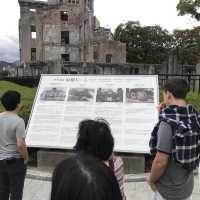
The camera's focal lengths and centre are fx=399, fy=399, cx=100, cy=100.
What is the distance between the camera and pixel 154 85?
25.0ft

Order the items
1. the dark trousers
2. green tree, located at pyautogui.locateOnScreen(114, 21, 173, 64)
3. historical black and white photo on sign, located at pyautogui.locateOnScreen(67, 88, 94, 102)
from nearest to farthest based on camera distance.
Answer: the dark trousers
historical black and white photo on sign, located at pyautogui.locateOnScreen(67, 88, 94, 102)
green tree, located at pyautogui.locateOnScreen(114, 21, 173, 64)

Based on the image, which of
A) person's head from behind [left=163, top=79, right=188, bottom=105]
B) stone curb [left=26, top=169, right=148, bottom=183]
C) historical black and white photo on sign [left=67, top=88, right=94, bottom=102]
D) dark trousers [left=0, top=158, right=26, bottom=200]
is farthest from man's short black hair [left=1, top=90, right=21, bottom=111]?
historical black and white photo on sign [left=67, top=88, right=94, bottom=102]

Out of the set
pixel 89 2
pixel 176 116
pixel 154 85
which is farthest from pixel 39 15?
pixel 176 116

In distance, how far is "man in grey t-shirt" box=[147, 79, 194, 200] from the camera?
347cm

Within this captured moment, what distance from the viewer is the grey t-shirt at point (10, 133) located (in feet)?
14.5

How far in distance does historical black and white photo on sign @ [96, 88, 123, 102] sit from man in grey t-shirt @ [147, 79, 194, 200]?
3.90 m

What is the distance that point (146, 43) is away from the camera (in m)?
62.7

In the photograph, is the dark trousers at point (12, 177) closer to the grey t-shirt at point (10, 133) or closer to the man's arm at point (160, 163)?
the grey t-shirt at point (10, 133)

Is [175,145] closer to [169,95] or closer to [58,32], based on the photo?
[169,95]

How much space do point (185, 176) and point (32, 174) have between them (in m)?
4.00

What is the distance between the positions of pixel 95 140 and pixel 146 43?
6141cm

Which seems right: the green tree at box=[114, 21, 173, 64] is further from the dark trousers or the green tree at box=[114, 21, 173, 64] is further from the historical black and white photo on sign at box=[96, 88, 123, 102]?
the dark trousers

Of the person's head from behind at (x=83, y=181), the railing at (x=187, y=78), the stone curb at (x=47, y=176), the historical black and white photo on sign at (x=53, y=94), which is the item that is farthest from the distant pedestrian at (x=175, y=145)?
the railing at (x=187, y=78)

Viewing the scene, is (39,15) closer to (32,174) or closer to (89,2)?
(89,2)
